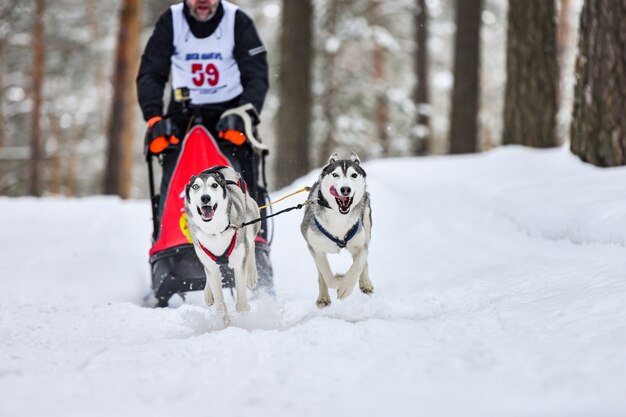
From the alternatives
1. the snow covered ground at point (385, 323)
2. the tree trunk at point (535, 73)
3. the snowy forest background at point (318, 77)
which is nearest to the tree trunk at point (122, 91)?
the snowy forest background at point (318, 77)

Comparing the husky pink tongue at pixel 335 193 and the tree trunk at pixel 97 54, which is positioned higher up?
the tree trunk at pixel 97 54

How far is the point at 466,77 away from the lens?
12.3 meters

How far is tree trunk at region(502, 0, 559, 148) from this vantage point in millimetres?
9039

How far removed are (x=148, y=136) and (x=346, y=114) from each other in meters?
13.6

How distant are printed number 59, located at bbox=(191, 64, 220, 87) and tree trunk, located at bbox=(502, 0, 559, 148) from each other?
18.2ft

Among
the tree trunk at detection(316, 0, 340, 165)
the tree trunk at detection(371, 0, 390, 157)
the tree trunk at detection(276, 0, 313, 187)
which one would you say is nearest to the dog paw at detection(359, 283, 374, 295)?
the tree trunk at detection(276, 0, 313, 187)

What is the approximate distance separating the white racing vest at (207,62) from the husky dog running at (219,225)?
50.0 inches

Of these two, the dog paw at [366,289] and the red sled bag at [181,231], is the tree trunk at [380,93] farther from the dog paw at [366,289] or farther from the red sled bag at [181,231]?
the dog paw at [366,289]

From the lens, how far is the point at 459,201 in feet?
23.5

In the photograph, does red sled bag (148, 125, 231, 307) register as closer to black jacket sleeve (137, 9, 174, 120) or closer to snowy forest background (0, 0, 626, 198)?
black jacket sleeve (137, 9, 174, 120)

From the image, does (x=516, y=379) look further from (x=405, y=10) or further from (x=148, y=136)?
(x=405, y=10)

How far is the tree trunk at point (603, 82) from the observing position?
6172 mm

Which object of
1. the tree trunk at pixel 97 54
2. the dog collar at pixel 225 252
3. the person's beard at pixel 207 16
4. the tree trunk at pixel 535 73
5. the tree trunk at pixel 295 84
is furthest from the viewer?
the tree trunk at pixel 97 54

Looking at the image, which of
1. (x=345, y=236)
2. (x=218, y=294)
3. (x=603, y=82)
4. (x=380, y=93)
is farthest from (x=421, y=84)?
(x=218, y=294)
